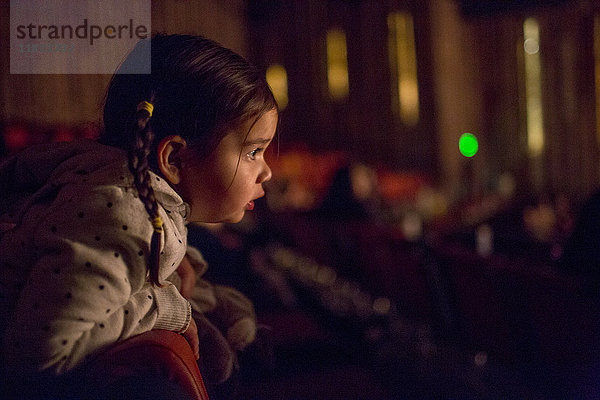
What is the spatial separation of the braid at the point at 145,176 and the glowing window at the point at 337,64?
6513mm

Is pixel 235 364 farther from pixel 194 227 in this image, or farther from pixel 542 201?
pixel 542 201

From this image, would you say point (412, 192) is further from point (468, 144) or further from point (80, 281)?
point (80, 281)

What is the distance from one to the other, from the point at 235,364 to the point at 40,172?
435 mm

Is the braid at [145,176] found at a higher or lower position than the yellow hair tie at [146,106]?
lower

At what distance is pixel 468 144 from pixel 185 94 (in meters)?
5.95

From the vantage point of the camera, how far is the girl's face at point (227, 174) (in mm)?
787

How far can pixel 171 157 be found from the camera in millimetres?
777

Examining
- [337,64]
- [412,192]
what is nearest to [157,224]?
[412,192]

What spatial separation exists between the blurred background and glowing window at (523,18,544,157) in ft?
0.05

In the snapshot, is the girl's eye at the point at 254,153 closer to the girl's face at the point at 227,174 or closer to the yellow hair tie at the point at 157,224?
the girl's face at the point at 227,174

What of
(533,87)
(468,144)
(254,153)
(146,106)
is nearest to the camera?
(146,106)

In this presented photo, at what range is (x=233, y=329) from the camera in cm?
94

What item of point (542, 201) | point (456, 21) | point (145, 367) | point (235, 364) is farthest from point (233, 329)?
point (456, 21)

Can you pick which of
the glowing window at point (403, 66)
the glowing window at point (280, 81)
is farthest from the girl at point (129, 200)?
the glowing window at point (280, 81)
